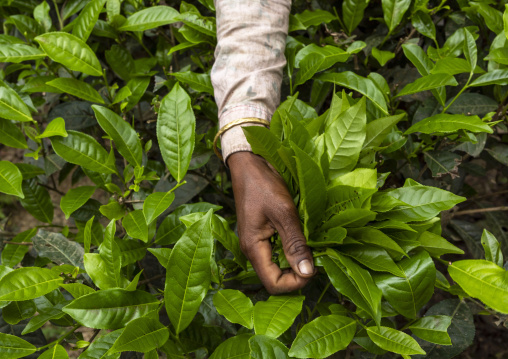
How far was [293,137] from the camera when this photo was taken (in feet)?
2.97

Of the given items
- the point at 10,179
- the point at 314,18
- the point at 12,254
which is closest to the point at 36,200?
the point at 12,254

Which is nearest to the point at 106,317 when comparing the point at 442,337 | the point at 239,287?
the point at 239,287

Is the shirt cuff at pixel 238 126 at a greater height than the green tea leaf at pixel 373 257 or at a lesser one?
greater

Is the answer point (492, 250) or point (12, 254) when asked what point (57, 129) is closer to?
point (12, 254)

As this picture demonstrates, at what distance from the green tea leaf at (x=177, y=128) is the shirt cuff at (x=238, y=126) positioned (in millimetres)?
101

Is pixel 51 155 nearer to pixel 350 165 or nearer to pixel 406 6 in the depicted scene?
pixel 350 165

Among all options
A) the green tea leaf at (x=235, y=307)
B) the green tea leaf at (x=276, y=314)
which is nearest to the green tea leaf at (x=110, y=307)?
the green tea leaf at (x=235, y=307)

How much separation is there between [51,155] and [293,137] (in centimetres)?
98

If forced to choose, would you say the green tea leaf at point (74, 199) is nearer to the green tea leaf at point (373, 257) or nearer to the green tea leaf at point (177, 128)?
the green tea leaf at point (177, 128)

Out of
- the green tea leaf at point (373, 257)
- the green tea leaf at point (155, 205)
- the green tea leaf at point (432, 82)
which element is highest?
the green tea leaf at point (432, 82)

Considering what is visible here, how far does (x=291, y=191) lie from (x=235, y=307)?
0.31 metres

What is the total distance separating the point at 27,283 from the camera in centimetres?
97

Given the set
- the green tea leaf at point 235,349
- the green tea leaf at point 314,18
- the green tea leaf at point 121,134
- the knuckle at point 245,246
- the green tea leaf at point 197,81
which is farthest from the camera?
the green tea leaf at point 314,18

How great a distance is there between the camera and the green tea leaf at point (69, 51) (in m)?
1.24
